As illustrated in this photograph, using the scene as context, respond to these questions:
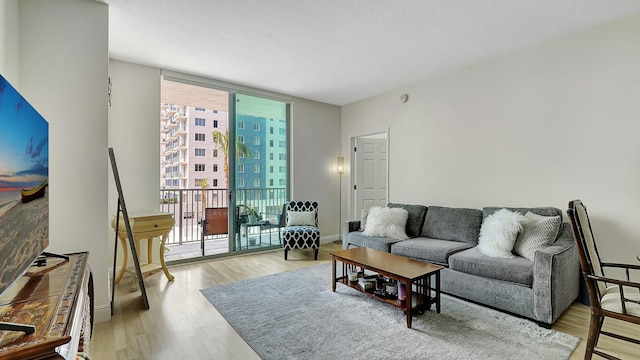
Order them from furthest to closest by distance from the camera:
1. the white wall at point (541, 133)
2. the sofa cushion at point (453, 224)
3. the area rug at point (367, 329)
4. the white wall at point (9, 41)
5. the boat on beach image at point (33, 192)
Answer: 1. the sofa cushion at point (453, 224)
2. the white wall at point (541, 133)
3. the area rug at point (367, 329)
4. the white wall at point (9, 41)
5. the boat on beach image at point (33, 192)

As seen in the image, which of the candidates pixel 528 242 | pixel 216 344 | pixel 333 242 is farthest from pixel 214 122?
pixel 528 242

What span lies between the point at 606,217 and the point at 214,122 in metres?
5.79

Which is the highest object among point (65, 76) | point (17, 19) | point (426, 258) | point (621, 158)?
point (17, 19)

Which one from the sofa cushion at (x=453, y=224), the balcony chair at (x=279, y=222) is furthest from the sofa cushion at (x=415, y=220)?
the balcony chair at (x=279, y=222)

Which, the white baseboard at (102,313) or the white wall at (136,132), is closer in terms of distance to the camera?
the white baseboard at (102,313)

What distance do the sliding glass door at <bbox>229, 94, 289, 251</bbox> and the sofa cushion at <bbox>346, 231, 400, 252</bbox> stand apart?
1.46 m

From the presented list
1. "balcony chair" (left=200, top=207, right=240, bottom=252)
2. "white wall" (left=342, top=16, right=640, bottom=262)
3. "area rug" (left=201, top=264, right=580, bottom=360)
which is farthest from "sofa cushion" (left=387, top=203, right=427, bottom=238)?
"balcony chair" (left=200, top=207, right=240, bottom=252)

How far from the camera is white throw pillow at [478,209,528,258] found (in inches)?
105

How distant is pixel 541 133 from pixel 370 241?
2.26 meters

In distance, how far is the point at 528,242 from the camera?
2.68m

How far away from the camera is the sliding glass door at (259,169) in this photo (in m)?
4.53

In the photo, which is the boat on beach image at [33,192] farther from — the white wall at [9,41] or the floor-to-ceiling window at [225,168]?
the floor-to-ceiling window at [225,168]

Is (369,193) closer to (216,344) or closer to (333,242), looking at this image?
(333,242)

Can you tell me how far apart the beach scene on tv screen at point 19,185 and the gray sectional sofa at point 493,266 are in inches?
121
